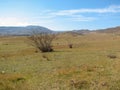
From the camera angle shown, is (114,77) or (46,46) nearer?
(114,77)

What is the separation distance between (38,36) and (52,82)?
31399 millimetres

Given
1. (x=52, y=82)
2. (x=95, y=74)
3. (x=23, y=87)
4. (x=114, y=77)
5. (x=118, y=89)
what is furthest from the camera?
(x=95, y=74)

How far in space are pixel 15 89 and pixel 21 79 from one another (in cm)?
307

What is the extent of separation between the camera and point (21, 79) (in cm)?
1592

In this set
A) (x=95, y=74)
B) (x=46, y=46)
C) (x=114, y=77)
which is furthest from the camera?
(x=46, y=46)

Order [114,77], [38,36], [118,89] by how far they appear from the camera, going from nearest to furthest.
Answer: [118,89] < [114,77] < [38,36]

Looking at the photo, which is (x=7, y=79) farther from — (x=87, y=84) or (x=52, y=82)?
(x=87, y=84)

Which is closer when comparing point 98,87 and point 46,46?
point 98,87

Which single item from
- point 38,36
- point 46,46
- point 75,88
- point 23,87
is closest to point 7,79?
point 23,87

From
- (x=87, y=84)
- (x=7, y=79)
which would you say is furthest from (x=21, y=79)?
(x=87, y=84)

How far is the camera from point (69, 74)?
1694cm

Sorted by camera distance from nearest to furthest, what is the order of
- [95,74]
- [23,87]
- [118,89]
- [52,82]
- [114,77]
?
1. [118,89]
2. [23,87]
3. [52,82]
4. [114,77]
5. [95,74]

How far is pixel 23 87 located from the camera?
1327cm

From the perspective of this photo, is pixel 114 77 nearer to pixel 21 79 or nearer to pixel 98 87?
pixel 98 87
